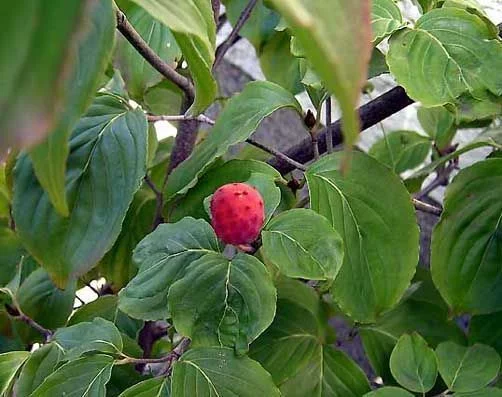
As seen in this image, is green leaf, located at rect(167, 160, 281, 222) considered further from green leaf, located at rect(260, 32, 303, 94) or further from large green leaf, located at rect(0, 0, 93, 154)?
large green leaf, located at rect(0, 0, 93, 154)

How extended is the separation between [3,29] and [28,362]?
1.45 feet

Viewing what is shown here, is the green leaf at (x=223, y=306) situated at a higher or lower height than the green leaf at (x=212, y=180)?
lower

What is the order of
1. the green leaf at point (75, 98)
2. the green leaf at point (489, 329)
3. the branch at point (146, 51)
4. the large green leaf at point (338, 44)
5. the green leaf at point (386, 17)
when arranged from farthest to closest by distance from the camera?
the green leaf at point (489, 329) < the green leaf at point (386, 17) < the branch at point (146, 51) < the green leaf at point (75, 98) < the large green leaf at point (338, 44)

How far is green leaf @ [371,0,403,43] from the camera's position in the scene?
52 cm

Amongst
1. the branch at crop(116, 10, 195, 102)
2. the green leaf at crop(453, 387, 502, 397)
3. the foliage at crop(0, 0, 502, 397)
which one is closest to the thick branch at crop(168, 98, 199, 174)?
the foliage at crop(0, 0, 502, 397)

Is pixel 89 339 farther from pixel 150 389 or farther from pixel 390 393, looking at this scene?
pixel 390 393

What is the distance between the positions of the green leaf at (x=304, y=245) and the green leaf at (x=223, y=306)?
2cm

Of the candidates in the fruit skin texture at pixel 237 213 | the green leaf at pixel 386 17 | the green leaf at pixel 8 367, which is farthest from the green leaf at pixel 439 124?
the green leaf at pixel 8 367

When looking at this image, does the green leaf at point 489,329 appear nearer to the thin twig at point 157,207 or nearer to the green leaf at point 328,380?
the green leaf at point 328,380

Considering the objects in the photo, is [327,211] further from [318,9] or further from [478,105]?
[318,9]

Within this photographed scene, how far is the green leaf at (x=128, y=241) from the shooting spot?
72 centimetres

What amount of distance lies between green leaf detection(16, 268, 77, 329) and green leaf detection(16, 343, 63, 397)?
13cm

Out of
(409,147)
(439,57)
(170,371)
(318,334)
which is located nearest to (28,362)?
(170,371)

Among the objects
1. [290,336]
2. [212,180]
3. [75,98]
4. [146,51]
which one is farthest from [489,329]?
[75,98]
